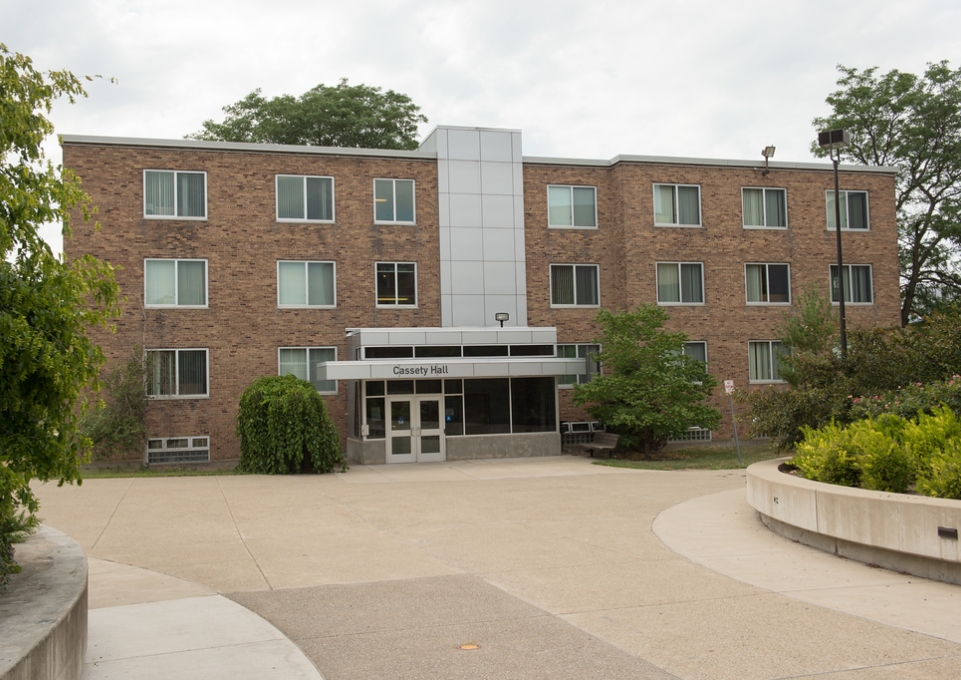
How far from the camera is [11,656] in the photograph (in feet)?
16.7

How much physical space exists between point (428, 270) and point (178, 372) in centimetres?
820

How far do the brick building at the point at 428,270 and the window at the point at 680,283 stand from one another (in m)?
0.05

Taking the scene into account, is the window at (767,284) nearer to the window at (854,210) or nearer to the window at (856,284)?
the window at (856,284)

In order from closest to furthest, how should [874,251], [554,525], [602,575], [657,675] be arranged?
[657,675] < [602,575] < [554,525] < [874,251]

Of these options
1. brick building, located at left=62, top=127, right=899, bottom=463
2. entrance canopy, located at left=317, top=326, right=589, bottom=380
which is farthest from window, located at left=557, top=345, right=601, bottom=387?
entrance canopy, located at left=317, top=326, right=589, bottom=380

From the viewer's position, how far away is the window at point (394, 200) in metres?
29.4

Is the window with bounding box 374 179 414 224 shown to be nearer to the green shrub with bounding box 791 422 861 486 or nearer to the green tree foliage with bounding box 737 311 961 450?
the green tree foliage with bounding box 737 311 961 450

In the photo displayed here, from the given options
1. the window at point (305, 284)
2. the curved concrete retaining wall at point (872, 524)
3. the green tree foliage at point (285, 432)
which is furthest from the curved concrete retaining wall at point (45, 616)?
the window at point (305, 284)

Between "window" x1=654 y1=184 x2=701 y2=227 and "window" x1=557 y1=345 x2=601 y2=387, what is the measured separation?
4838 millimetres

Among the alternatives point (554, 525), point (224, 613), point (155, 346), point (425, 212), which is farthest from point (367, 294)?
point (224, 613)

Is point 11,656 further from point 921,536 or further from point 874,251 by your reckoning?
point 874,251

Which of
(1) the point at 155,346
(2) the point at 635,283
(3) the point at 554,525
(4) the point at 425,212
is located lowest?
(3) the point at 554,525

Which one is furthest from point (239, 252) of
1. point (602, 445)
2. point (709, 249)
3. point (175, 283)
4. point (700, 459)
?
point (709, 249)

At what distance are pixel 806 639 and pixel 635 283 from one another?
78.4 feet
